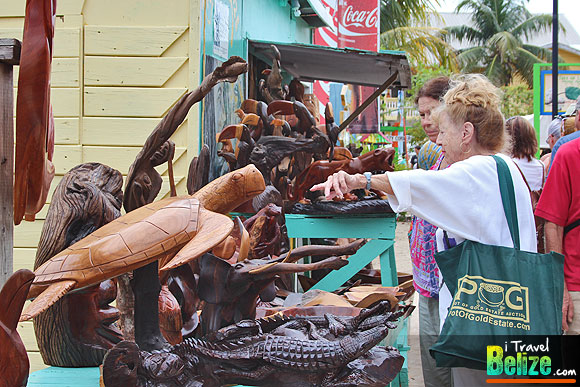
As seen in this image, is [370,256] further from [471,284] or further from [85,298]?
[85,298]

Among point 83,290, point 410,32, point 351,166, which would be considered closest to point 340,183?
point 83,290

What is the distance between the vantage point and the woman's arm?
1.89 metres

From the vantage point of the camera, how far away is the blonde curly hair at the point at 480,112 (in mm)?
2219

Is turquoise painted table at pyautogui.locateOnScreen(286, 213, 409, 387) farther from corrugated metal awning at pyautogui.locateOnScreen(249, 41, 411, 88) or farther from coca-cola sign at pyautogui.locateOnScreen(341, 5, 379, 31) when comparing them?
coca-cola sign at pyautogui.locateOnScreen(341, 5, 379, 31)

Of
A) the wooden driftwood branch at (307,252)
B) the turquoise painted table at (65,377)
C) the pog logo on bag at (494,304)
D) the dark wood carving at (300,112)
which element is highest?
the dark wood carving at (300,112)

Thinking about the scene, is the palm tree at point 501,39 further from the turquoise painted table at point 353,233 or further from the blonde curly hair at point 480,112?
the blonde curly hair at point 480,112

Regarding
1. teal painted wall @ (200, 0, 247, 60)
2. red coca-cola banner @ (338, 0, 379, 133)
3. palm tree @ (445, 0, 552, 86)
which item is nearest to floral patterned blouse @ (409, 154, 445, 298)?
teal painted wall @ (200, 0, 247, 60)

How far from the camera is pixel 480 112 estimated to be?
221 cm

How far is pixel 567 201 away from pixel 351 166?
1334mm

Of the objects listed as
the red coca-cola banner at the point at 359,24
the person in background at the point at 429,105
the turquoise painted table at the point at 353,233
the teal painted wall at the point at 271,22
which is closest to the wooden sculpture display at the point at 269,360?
the person in background at the point at 429,105

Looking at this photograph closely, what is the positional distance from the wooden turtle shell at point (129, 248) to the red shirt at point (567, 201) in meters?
1.66

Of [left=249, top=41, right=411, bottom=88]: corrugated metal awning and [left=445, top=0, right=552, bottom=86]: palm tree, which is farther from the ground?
[left=445, top=0, right=552, bottom=86]: palm tree

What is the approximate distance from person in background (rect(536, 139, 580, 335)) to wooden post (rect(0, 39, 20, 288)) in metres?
2.13

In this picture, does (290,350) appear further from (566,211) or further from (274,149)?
(274,149)
